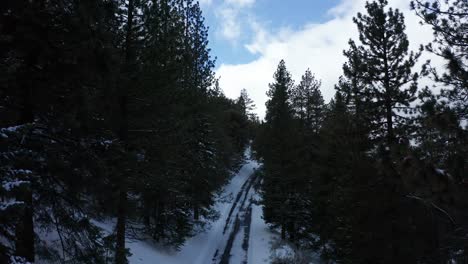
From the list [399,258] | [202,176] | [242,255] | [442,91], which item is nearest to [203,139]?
[202,176]

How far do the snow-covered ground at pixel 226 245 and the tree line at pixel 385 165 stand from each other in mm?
2526

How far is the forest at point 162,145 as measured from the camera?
5.71m

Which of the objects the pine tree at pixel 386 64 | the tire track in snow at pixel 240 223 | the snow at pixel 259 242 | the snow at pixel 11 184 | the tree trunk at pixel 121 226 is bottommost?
the snow at pixel 259 242

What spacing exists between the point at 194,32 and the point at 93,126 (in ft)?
67.8

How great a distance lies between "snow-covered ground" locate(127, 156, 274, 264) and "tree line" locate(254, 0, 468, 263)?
2526 mm

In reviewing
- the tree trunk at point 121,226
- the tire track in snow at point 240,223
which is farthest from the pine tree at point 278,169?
the tree trunk at point 121,226

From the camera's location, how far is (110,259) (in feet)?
25.2

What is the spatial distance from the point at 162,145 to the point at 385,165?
926cm

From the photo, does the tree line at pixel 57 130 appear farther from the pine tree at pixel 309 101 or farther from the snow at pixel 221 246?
the pine tree at pixel 309 101

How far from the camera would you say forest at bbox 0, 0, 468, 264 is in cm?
571

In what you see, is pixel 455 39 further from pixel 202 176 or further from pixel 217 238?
pixel 217 238

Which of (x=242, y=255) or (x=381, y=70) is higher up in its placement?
(x=381, y=70)

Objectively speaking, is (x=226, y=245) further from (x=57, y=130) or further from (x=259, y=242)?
(x=57, y=130)

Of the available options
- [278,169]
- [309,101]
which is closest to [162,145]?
[278,169]
